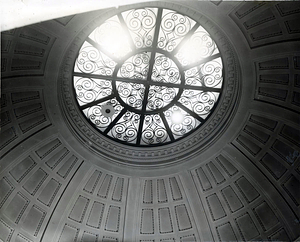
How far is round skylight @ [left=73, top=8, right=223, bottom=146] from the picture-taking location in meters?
7.84

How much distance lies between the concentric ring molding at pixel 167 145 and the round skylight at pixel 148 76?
20 cm

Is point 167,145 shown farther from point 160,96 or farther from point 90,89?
point 90,89

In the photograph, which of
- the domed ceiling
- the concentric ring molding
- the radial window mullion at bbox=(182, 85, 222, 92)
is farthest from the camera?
the radial window mullion at bbox=(182, 85, 222, 92)

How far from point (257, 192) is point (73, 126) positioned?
18.7 feet

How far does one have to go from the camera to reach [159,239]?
888 centimetres

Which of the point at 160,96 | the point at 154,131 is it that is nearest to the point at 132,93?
the point at 160,96

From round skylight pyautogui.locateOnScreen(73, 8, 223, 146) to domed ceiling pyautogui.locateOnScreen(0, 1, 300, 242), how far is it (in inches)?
1.2

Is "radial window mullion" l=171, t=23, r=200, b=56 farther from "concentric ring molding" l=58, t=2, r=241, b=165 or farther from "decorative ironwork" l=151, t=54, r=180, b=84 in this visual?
"decorative ironwork" l=151, t=54, r=180, b=84

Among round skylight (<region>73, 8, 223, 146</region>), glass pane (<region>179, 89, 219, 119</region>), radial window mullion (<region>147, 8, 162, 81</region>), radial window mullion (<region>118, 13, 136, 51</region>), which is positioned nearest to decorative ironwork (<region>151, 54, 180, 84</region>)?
round skylight (<region>73, 8, 223, 146</region>)

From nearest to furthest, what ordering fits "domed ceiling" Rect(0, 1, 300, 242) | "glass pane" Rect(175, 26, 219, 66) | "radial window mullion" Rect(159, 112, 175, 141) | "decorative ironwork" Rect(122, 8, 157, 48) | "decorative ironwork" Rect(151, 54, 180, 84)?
"domed ceiling" Rect(0, 1, 300, 242) < "decorative ironwork" Rect(122, 8, 157, 48) < "glass pane" Rect(175, 26, 219, 66) < "decorative ironwork" Rect(151, 54, 180, 84) < "radial window mullion" Rect(159, 112, 175, 141)

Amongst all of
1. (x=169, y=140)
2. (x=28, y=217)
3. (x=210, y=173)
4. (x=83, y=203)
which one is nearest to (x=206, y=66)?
(x=169, y=140)

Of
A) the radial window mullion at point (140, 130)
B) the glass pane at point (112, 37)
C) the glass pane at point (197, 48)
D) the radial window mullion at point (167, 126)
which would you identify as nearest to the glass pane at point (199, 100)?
the radial window mullion at point (167, 126)

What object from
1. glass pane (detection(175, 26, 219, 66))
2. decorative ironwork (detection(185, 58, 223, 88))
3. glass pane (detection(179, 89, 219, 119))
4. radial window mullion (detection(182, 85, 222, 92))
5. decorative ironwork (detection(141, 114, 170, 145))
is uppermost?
glass pane (detection(175, 26, 219, 66))

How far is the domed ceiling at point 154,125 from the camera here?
736 centimetres
